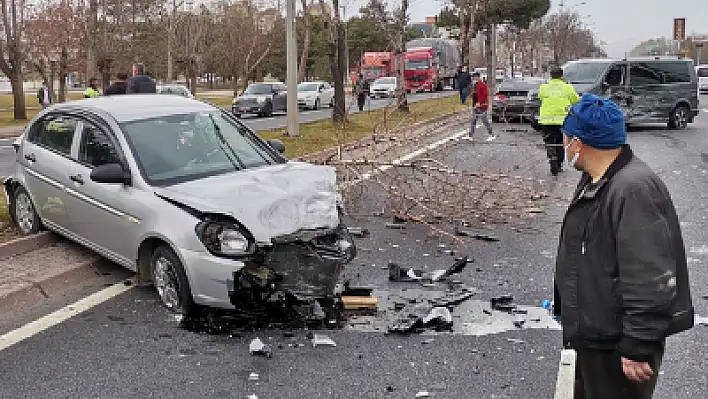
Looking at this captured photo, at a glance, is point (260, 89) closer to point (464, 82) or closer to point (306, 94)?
point (306, 94)

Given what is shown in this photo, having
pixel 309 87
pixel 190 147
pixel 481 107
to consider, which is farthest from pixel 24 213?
pixel 309 87

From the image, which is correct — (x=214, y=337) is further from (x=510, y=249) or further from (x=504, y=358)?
(x=510, y=249)

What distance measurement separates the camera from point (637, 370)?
259 centimetres

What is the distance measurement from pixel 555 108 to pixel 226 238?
8641 millimetres

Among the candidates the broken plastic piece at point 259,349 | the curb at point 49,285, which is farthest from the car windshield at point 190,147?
the broken plastic piece at point 259,349

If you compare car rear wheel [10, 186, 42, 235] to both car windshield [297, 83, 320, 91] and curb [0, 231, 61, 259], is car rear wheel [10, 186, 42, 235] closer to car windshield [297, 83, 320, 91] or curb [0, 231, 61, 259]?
curb [0, 231, 61, 259]

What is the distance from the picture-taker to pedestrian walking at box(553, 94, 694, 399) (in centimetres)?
254

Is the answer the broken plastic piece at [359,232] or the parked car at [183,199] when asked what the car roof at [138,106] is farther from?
the broken plastic piece at [359,232]

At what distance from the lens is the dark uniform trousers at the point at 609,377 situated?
270 cm

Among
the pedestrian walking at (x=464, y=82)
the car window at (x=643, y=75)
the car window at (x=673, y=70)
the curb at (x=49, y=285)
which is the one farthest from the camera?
the pedestrian walking at (x=464, y=82)

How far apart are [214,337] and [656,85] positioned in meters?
18.0

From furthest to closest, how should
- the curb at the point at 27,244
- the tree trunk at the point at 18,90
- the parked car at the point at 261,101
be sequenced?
the parked car at the point at 261,101
the tree trunk at the point at 18,90
the curb at the point at 27,244

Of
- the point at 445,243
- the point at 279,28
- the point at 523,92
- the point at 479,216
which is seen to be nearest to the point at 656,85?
the point at 523,92

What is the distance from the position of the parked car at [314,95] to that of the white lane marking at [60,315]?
29.6 meters
